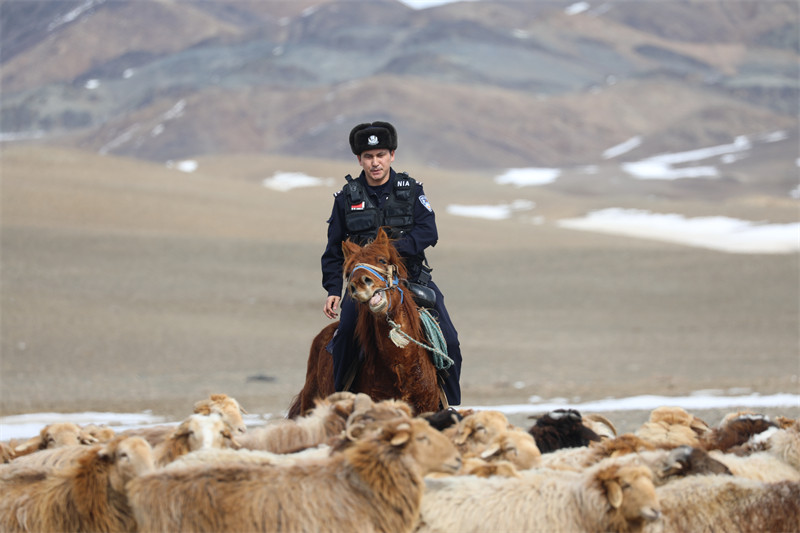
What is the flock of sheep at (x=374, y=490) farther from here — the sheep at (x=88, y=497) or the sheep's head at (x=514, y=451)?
the sheep's head at (x=514, y=451)

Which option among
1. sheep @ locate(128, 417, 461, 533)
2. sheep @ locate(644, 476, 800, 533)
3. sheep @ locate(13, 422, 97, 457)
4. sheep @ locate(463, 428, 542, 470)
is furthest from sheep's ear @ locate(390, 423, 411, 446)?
sheep @ locate(13, 422, 97, 457)

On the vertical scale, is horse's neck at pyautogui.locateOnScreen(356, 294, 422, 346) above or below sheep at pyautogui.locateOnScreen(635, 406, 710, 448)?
above

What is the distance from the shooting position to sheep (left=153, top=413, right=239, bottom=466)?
17.0 feet

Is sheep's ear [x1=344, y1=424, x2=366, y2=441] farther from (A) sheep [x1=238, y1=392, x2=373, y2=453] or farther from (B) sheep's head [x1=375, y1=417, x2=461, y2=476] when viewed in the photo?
(A) sheep [x1=238, y1=392, x2=373, y2=453]

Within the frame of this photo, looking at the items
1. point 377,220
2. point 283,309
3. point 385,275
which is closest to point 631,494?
point 385,275

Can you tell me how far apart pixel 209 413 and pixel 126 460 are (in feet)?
4.40

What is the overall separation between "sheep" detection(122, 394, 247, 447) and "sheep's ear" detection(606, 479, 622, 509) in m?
2.15

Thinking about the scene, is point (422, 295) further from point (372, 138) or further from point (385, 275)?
point (372, 138)

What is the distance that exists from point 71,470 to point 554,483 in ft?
7.32

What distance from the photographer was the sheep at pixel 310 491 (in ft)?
14.4

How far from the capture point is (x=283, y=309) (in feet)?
81.2

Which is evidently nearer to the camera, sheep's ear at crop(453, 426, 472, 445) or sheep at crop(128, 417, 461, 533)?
sheep at crop(128, 417, 461, 533)

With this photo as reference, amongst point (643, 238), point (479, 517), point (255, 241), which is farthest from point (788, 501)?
point (643, 238)

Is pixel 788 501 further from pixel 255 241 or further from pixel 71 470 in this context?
pixel 255 241
